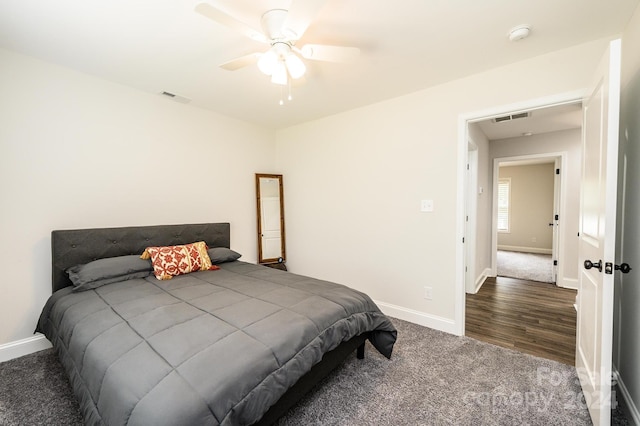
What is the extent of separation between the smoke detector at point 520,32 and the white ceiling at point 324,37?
0.04 metres

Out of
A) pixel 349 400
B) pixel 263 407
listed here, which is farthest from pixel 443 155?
pixel 263 407

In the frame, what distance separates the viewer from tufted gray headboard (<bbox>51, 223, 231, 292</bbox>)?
7.71 ft

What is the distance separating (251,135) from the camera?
3.95m

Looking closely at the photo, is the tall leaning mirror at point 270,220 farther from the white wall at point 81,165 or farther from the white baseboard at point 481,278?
the white baseboard at point 481,278

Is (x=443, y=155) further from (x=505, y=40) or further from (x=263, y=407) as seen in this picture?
(x=263, y=407)

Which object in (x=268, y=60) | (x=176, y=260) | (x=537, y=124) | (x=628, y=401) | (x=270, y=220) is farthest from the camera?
(x=270, y=220)

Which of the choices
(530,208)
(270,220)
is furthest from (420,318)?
(530,208)

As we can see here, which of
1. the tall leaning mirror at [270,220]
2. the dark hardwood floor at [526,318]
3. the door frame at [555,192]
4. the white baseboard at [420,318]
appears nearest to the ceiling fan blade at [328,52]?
the tall leaning mirror at [270,220]

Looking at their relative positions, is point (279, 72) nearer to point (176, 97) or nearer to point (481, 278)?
point (176, 97)

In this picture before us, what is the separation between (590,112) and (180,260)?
344 cm

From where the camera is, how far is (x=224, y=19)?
1.41 m

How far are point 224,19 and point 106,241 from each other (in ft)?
7.58

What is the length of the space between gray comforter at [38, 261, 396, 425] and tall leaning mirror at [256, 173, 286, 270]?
1.66 metres

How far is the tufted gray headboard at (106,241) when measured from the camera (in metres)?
2.35
